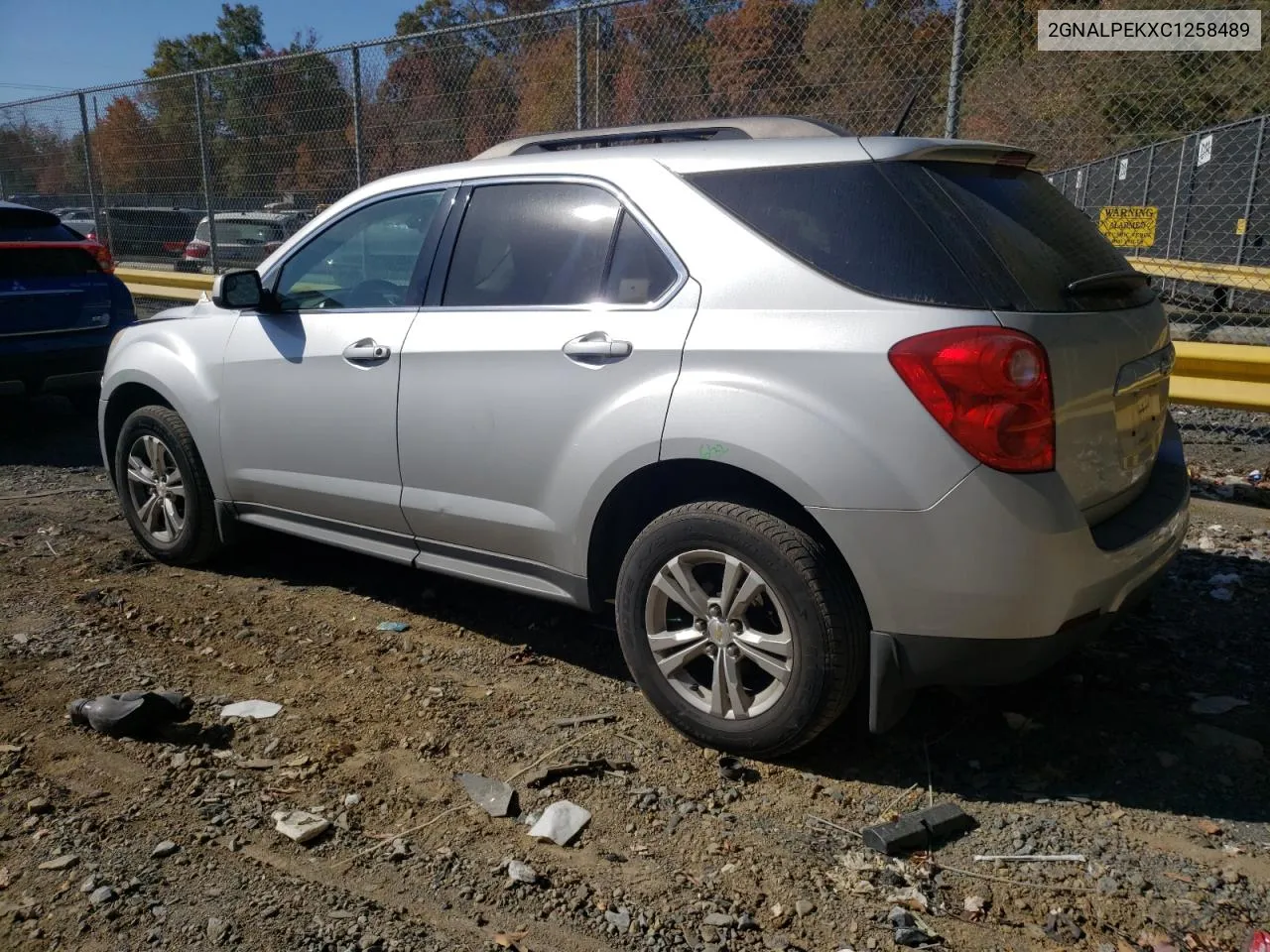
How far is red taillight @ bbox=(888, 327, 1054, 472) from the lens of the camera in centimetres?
271

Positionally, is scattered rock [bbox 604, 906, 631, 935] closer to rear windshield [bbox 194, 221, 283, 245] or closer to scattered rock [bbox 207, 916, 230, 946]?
scattered rock [bbox 207, 916, 230, 946]

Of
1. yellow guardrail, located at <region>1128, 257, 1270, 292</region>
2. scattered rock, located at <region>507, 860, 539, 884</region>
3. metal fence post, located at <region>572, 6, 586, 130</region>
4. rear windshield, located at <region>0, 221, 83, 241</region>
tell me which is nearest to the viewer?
scattered rock, located at <region>507, 860, 539, 884</region>

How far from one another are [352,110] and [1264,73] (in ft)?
47.2

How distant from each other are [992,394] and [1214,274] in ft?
31.2

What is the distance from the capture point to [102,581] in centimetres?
488

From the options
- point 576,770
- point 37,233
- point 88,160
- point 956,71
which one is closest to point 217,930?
point 576,770

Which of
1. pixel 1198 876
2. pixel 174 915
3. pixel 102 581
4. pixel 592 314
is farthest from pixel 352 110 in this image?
pixel 1198 876

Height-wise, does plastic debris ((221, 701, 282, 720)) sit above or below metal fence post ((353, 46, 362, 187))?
below

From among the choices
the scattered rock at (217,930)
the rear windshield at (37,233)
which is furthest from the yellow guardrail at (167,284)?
the scattered rock at (217,930)

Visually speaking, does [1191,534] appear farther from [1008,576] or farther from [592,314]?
[592,314]

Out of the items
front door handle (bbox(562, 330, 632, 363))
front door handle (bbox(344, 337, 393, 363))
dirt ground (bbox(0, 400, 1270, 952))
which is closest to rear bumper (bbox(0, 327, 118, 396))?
dirt ground (bbox(0, 400, 1270, 952))

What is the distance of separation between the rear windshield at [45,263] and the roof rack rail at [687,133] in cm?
489

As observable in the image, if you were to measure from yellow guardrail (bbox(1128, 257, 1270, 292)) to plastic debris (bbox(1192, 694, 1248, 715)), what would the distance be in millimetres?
7438

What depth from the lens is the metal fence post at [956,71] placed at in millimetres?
6215
